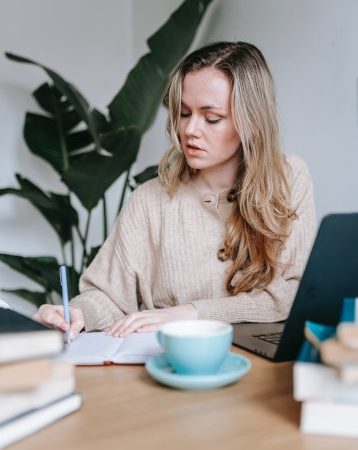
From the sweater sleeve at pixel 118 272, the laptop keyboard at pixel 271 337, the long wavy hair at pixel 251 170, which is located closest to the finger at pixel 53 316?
the sweater sleeve at pixel 118 272

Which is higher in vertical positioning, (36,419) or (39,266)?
(36,419)

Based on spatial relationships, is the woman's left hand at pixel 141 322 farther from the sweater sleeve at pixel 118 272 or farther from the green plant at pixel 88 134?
the green plant at pixel 88 134

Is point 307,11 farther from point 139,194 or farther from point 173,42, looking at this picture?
point 139,194

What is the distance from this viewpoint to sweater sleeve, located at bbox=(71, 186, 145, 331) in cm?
145

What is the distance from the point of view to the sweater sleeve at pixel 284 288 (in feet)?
4.26

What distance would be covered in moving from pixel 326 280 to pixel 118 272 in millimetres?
806

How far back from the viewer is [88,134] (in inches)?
106

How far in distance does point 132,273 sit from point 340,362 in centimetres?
99

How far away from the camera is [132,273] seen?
1565mm

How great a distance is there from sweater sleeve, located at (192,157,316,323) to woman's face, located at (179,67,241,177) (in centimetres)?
23

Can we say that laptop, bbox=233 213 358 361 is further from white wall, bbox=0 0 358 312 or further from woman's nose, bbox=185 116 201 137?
white wall, bbox=0 0 358 312

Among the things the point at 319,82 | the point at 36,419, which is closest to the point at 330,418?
the point at 36,419

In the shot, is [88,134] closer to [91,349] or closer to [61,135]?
[61,135]

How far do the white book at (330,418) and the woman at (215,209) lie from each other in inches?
30.6
